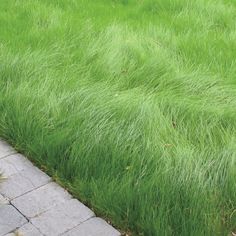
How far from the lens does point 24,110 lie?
9.99 feet

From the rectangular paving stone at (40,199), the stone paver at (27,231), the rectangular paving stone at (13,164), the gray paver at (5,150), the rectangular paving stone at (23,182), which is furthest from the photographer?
the gray paver at (5,150)

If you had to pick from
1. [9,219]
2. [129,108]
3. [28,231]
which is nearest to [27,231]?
[28,231]

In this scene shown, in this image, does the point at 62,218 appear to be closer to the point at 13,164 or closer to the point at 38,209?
the point at 38,209

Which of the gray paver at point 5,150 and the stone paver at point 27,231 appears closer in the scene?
the stone paver at point 27,231

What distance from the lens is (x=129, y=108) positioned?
120 inches

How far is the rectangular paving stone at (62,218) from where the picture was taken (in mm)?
2328

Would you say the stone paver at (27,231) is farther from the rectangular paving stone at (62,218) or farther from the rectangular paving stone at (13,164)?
the rectangular paving stone at (13,164)

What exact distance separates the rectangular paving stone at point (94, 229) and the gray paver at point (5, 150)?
27.0 inches

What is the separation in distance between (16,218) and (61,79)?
1.22 metres

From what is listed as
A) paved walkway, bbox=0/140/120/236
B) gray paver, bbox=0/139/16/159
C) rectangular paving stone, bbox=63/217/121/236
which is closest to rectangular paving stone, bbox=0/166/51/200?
paved walkway, bbox=0/140/120/236

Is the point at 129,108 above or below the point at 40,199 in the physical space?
above

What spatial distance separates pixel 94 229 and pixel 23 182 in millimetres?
480

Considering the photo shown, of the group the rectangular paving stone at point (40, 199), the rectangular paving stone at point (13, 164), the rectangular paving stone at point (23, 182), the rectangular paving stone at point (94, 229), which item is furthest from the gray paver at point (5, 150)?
the rectangular paving stone at point (94, 229)

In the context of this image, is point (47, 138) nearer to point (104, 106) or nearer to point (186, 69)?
point (104, 106)
